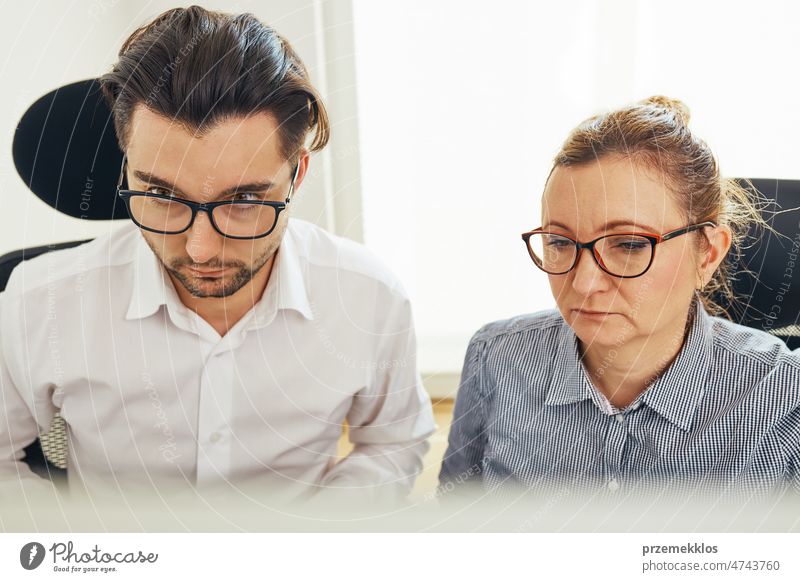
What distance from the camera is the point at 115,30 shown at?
1.92ft

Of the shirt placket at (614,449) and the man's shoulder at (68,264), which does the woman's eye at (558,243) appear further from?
the man's shoulder at (68,264)

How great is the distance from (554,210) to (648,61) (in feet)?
0.50

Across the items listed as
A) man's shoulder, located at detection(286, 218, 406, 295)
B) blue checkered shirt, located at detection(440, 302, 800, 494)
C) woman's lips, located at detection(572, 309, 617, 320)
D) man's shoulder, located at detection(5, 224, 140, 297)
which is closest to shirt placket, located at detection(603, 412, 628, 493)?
blue checkered shirt, located at detection(440, 302, 800, 494)

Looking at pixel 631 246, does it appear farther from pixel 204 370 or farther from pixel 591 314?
pixel 204 370

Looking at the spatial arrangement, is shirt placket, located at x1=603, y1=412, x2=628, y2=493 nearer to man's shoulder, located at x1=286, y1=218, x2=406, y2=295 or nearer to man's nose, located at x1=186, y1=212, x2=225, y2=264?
man's shoulder, located at x1=286, y1=218, x2=406, y2=295

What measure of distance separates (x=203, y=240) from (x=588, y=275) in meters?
0.31

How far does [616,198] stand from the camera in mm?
517

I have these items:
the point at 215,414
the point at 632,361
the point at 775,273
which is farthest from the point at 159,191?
the point at 775,273

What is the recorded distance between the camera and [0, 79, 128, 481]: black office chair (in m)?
0.60

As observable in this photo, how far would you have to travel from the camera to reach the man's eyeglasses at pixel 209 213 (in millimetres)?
557
